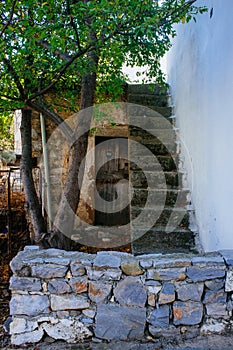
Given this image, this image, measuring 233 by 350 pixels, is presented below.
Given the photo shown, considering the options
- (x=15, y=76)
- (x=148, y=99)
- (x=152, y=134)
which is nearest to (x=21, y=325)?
(x=15, y=76)

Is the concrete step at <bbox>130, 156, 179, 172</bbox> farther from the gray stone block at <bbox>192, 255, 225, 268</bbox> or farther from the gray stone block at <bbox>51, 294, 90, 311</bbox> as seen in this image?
the gray stone block at <bbox>51, 294, 90, 311</bbox>

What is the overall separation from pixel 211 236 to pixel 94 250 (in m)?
1.70

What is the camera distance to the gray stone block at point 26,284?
1771mm

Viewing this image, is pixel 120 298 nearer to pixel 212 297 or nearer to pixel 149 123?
pixel 212 297

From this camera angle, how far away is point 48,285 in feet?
5.81

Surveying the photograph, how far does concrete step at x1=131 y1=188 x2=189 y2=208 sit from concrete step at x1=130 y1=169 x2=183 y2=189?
95 millimetres

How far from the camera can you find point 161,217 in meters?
3.00

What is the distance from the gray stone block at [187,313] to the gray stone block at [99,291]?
41 centimetres

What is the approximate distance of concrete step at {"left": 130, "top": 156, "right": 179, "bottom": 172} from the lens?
11.3 feet

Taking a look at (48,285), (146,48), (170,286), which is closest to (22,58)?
(146,48)

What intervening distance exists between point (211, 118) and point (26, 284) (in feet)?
6.39

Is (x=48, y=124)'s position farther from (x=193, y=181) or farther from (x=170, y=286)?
(x=170, y=286)

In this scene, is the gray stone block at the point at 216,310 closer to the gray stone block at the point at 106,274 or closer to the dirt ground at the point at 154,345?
the dirt ground at the point at 154,345

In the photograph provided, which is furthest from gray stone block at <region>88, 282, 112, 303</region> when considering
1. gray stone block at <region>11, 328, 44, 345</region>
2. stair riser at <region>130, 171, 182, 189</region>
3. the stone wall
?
stair riser at <region>130, 171, 182, 189</region>
